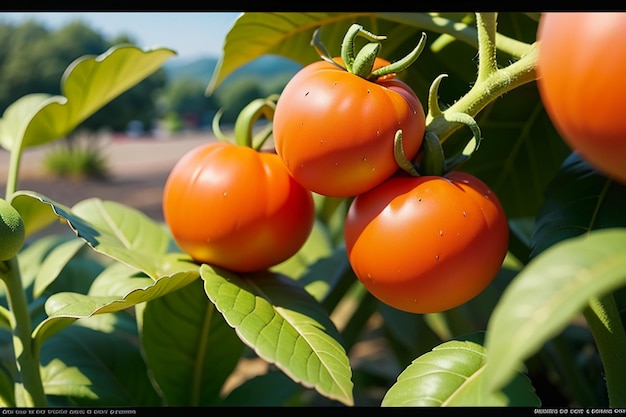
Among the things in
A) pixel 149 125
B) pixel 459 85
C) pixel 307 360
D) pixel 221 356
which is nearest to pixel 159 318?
pixel 221 356

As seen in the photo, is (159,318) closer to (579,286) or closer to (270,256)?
(270,256)

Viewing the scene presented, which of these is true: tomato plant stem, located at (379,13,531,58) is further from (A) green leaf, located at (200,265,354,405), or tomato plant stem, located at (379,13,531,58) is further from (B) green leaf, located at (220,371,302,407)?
(B) green leaf, located at (220,371,302,407)

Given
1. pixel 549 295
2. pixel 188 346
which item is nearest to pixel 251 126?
pixel 188 346

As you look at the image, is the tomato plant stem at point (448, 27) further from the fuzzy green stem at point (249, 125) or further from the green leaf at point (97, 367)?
the green leaf at point (97, 367)

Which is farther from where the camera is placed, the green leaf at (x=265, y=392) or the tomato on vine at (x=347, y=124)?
the green leaf at (x=265, y=392)

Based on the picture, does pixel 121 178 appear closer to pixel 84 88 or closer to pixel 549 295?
pixel 84 88

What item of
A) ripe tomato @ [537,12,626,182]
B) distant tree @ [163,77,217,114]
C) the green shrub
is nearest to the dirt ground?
the green shrub

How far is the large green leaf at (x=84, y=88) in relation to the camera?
0.57 meters

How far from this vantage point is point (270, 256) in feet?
1.62

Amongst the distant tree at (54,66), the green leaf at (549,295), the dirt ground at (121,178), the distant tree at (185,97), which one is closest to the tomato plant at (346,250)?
the green leaf at (549,295)

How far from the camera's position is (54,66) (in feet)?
35.7

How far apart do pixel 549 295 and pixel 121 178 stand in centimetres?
829

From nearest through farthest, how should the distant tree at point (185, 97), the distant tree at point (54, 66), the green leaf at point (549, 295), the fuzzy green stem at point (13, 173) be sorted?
the green leaf at point (549, 295) < the fuzzy green stem at point (13, 173) < the distant tree at point (54, 66) < the distant tree at point (185, 97)

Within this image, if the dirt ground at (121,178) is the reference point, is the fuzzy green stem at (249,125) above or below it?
above
